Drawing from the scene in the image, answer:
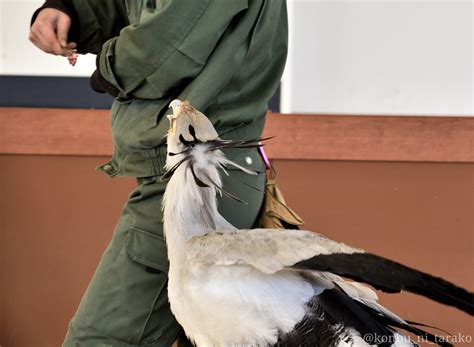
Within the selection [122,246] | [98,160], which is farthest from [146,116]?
[98,160]

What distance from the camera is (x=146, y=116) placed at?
2.61 feet

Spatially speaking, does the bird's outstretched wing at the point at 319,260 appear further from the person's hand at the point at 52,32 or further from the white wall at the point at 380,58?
the white wall at the point at 380,58

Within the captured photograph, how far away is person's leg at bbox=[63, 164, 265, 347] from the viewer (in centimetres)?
79

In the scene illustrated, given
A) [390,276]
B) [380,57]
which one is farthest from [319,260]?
[380,57]

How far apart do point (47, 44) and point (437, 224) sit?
3.78ft

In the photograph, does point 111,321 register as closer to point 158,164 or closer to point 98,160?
point 158,164

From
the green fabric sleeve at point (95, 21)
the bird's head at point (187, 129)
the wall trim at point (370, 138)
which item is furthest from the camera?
the wall trim at point (370, 138)

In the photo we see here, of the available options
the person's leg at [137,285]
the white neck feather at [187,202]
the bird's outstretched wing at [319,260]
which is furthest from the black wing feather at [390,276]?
the person's leg at [137,285]

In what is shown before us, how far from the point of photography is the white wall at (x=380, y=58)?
1561 millimetres

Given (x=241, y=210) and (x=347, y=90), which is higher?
(x=347, y=90)

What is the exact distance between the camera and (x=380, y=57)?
1.57m

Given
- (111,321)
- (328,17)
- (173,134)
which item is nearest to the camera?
(173,134)

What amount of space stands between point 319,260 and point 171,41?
13.9 inches

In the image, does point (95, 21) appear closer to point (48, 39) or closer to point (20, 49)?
point (48, 39)
